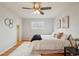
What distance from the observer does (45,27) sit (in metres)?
4.26

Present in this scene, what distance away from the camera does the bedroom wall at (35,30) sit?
4.23 meters

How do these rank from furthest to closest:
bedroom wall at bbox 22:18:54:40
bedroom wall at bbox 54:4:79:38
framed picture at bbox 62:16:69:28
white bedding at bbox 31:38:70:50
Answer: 1. bedroom wall at bbox 22:18:54:40
2. framed picture at bbox 62:16:69:28
3. bedroom wall at bbox 54:4:79:38
4. white bedding at bbox 31:38:70:50

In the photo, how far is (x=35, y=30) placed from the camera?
4.38 meters

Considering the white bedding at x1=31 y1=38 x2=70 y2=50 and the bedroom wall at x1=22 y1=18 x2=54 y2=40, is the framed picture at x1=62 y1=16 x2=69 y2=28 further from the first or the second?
the white bedding at x1=31 y1=38 x2=70 y2=50

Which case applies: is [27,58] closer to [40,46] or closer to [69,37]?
[40,46]

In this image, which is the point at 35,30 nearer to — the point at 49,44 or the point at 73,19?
the point at 49,44

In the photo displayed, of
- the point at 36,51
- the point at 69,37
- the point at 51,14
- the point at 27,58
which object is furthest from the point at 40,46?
the point at 27,58

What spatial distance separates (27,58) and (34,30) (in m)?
3.81

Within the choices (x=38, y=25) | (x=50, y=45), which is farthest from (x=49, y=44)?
(x=38, y=25)

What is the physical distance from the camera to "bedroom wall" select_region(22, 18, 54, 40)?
13.9 feet

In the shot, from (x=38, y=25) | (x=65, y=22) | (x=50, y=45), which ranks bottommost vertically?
(x=50, y=45)

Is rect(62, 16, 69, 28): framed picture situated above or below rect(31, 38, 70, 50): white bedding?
above

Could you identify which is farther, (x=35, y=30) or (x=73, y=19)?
A: (x=35, y=30)

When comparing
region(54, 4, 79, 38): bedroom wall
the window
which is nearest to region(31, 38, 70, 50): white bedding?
region(54, 4, 79, 38): bedroom wall
